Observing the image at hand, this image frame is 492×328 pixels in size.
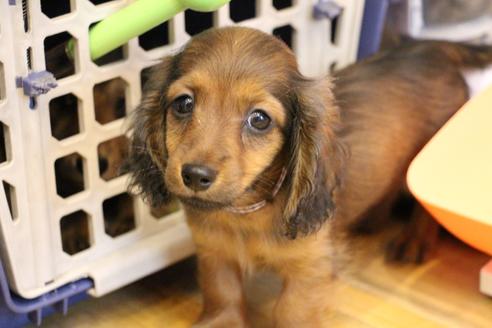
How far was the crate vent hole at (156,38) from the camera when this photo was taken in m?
2.01

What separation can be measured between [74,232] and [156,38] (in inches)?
19.0

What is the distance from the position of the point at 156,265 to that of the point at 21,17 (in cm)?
64

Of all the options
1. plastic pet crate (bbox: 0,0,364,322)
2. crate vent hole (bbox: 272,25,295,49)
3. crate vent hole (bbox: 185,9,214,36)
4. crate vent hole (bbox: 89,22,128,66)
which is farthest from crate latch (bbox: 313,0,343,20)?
crate vent hole (bbox: 89,22,128,66)

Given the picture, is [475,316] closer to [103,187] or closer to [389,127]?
[389,127]

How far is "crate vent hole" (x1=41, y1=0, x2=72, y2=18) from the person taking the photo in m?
1.81

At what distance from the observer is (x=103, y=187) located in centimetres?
180

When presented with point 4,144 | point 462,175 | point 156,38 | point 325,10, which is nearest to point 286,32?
point 325,10

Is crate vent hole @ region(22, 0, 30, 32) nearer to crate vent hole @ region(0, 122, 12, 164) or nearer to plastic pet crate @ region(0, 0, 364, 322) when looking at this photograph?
plastic pet crate @ region(0, 0, 364, 322)

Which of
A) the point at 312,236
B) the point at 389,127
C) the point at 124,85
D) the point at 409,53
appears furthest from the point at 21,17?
the point at 409,53

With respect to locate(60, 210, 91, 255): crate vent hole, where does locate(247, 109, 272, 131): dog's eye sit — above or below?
above

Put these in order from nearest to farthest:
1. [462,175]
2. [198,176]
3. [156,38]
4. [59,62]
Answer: [198,176] < [59,62] < [462,175] < [156,38]

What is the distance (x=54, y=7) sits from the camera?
1.82 meters

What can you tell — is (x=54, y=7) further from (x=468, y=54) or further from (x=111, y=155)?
(x=468, y=54)

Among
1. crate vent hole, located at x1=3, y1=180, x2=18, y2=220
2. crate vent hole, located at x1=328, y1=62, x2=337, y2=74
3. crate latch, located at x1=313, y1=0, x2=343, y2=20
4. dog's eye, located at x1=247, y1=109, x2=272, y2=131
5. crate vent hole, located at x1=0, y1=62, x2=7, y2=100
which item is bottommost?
crate vent hole, located at x1=328, y1=62, x2=337, y2=74
